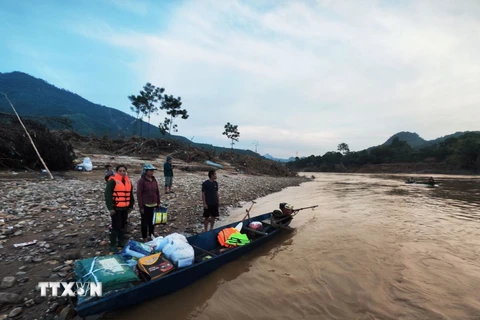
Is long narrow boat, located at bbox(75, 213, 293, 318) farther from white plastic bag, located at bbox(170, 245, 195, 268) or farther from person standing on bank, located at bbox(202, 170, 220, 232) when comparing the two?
person standing on bank, located at bbox(202, 170, 220, 232)

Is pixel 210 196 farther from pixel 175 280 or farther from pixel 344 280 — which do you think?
pixel 344 280

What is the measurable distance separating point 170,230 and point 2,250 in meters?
4.10

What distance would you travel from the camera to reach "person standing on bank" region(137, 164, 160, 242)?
641cm

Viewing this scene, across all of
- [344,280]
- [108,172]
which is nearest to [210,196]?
[344,280]

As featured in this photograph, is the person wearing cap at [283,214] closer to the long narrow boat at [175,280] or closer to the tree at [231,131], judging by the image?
the long narrow boat at [175,280]

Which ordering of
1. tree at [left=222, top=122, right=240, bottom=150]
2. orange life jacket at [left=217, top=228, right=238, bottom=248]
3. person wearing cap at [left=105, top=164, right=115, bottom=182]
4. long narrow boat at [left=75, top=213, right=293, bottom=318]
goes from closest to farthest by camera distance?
long narrow boat at [left=75, top=213, right=293, bottom=318], orange life jacket at [left=217, top=228, right=238, bottom=248], person wearing cap at [left=105, top=164, right=115, bottom=182], tree at [left=222, top=122, right=240, bottom=150]

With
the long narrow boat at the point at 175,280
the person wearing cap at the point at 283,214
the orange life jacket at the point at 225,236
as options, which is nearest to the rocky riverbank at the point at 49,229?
the long narrow boat at the point at 175,280

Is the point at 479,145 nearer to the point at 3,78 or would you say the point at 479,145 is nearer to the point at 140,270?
the point at 140,270

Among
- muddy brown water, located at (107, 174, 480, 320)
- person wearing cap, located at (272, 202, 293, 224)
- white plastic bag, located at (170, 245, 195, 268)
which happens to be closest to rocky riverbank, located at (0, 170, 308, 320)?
muddy brown water, located at (107, 174, 480, 320)

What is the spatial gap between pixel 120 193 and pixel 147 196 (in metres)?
0.74

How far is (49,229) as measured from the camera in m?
6.63

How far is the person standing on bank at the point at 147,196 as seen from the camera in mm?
6411

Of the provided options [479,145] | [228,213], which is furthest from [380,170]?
[228,213]

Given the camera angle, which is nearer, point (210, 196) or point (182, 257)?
point (182, 257)
